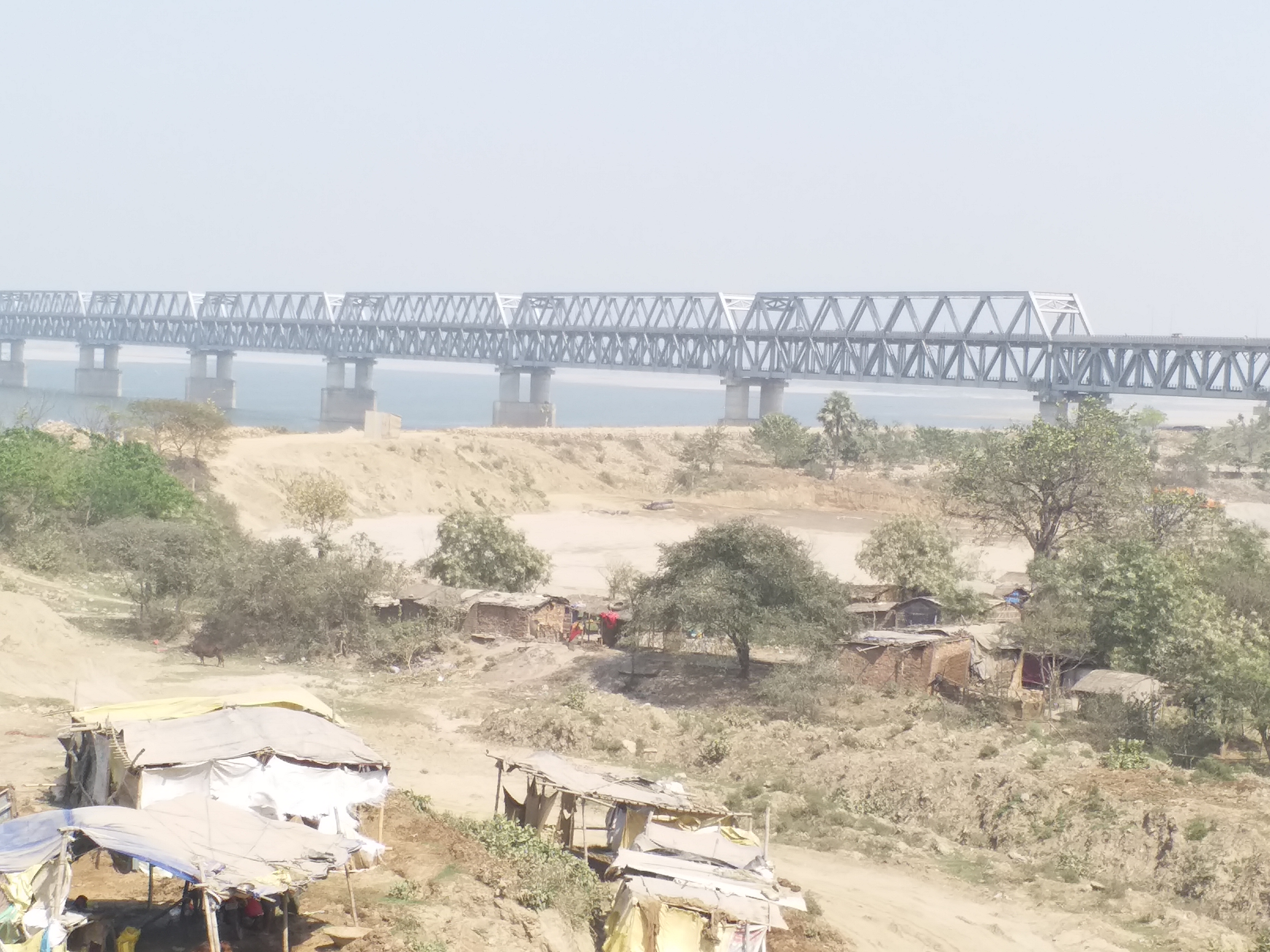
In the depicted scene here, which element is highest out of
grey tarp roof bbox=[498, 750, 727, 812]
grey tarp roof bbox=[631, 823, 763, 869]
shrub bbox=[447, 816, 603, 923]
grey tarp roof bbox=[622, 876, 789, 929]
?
grey tarp roof bbox=[498, 750, 727, 812]

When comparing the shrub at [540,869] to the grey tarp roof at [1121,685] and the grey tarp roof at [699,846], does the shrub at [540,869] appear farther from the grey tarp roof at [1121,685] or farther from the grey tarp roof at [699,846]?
the grey tarp roof at [1121,685]

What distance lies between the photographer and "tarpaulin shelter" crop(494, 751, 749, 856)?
19109 millimetres

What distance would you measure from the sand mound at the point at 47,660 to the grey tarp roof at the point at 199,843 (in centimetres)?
1298

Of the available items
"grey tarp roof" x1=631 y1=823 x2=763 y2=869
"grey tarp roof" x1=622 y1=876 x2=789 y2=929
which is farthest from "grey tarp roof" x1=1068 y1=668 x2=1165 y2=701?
"grey tarp roof" x1=622 y1=876 x2=789 y2=929

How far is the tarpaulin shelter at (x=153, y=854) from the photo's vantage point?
13727 mm

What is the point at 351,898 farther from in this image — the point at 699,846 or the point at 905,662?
the point at 905,662

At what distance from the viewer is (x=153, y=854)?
13.8 metres

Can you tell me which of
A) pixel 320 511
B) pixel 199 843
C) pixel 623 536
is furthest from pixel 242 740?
pixel 623 536

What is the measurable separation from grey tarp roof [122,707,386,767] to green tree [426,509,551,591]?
68.2 feet

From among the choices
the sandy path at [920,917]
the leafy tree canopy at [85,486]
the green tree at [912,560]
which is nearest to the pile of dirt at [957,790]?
the sandy path at [920,917]

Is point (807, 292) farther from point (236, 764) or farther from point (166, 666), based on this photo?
point (236, 764)

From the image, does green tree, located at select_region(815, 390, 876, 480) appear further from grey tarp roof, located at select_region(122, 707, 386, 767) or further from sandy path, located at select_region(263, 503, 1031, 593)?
grey tarp roof, located at select_region(122, 707, 386, 767)

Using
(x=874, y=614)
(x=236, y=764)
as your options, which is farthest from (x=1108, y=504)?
(x=236, y=764)

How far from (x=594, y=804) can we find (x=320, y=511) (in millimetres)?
29045
